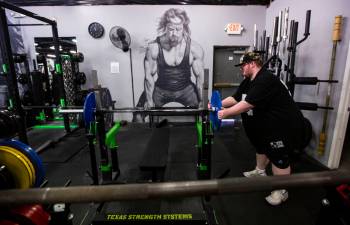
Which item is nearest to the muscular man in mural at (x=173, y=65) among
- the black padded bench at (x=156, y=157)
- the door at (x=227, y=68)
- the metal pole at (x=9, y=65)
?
the door at (x=227, y=68)

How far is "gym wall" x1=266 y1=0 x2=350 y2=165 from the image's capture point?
2.49m

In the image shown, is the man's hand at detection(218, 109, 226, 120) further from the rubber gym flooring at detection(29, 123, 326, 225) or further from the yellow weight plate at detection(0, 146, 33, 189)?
the yellow weight plate at detection(0, 146, 33, 189)

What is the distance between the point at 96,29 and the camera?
4785mm

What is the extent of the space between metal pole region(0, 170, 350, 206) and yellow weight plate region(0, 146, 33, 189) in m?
0.33

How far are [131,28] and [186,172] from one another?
3820 mm

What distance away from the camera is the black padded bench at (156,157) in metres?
2.13

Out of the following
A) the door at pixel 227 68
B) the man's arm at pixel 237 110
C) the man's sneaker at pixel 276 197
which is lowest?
the man's sneaker at pixel 276 197

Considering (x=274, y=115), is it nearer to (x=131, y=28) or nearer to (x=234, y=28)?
(x=234, y=28)

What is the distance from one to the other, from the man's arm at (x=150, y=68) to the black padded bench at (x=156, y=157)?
7.40ft

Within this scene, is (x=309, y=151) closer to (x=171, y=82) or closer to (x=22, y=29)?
(x=171, y=82)

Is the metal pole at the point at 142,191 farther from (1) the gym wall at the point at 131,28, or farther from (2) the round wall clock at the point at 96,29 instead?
(2) the round wall clock at the point at 96,29

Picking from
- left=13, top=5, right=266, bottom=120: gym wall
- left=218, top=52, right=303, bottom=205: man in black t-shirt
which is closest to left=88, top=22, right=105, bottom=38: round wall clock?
left=13, top=5, right=266, bottom=120: gym wall

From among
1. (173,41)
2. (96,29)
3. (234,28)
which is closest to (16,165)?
(173,41)

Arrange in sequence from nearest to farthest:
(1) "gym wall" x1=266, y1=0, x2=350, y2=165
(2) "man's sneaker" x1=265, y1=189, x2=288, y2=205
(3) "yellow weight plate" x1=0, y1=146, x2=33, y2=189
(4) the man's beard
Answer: (3) "yellow weight plate" x1=0, y1=146, x2=33, y2=189 < (2) "man's sneaker" x1=265, y1=189, x2=288, y2=205 < (1) "gym wall" x1=266, y1=0, x2=350, y2=165 < (4) the man's beard
